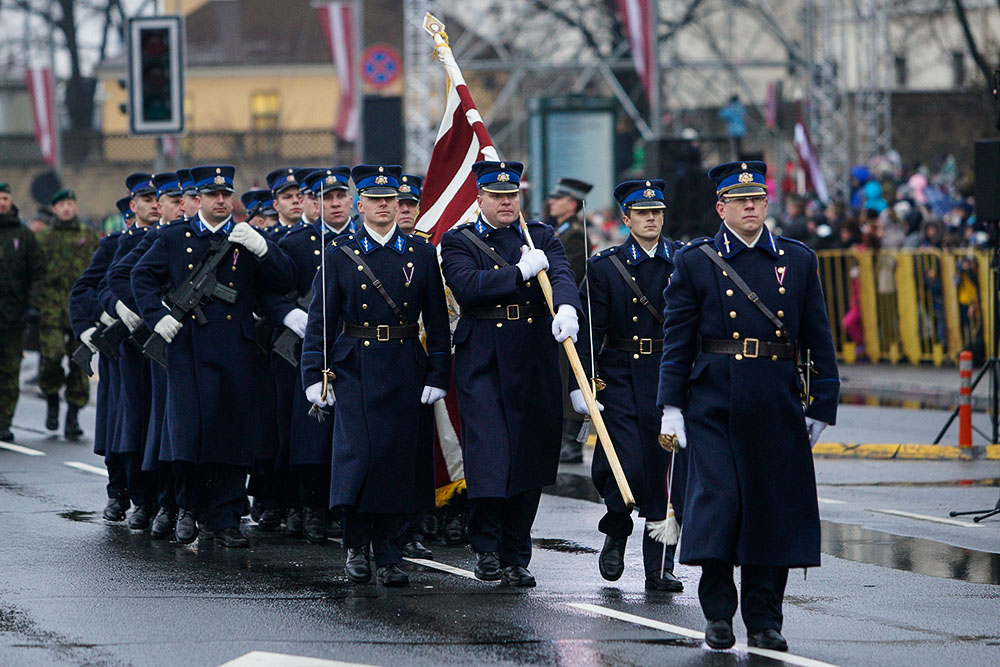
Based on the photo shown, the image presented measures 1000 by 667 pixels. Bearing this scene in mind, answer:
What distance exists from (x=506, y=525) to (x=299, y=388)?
81.6 inches

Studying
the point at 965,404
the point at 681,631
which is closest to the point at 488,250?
the point at 681,631

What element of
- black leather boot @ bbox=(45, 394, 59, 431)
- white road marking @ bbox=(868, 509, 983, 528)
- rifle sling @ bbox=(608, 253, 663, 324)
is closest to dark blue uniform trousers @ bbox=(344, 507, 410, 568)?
rifle sling @ bbox=(608, 253, 663, 324)

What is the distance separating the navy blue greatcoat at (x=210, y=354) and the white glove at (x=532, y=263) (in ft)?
7.20

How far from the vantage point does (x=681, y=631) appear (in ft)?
26.6

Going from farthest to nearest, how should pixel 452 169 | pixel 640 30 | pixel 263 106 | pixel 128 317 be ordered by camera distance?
pixel 263 106 < pixel 640 30 < pixel 128 317 < pixel 452 169

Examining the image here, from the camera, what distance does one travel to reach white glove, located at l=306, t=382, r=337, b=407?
30.6 feet

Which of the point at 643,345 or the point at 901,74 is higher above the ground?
the point at 901,74

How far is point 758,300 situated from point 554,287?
1.69 meters

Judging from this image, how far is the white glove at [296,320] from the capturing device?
10.7 metres

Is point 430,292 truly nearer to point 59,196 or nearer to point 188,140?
point 59,196

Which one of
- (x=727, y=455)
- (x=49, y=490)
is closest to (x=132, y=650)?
(x=727, y=455)

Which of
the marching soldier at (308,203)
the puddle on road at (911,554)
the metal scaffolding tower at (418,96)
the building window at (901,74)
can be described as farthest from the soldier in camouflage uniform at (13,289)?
the building window at (901,74)

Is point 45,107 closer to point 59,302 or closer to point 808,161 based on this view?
point 808,161

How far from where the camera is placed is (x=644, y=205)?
9617mm
